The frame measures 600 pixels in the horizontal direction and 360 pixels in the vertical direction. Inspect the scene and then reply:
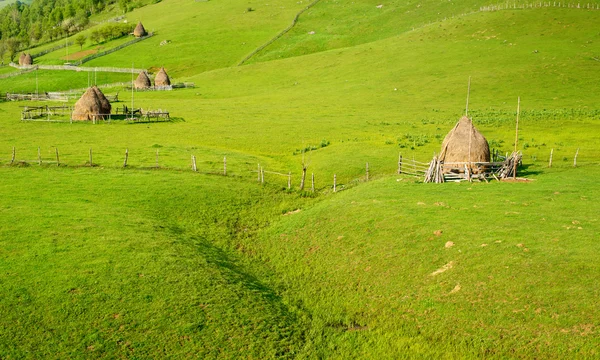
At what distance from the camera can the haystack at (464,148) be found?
33500 millimetres

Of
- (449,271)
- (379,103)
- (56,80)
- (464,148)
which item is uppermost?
(56,80)

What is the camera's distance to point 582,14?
92625mm

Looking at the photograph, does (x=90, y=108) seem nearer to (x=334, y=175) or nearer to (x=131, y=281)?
(x=334, y=175)

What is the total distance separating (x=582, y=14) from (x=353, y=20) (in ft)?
159

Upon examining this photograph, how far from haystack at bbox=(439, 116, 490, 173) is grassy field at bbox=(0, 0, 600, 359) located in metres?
2.78

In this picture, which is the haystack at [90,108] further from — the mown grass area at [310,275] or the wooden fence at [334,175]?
the mown grass area at [310,275]

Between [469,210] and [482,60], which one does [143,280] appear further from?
[482,60]

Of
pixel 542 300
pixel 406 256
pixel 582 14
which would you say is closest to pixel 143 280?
pixel 406 256

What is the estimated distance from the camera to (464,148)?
3366 centimetres

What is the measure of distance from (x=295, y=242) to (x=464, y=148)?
14.1m

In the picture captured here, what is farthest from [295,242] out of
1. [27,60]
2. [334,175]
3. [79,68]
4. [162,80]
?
[27,60]

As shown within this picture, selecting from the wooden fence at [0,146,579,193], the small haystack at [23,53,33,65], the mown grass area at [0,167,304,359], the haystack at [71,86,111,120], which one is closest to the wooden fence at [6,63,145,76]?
the small haystack at [23,53,33,65]

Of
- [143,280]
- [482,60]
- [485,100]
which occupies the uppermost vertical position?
[482,60]

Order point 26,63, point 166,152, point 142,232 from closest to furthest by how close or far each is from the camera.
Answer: point 142,232 < point 166,152 < point 26,63
